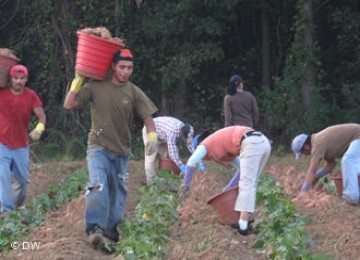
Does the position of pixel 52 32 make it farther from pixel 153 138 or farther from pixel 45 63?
pixel 153 138

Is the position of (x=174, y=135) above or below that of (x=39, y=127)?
below

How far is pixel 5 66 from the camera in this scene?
835 cm

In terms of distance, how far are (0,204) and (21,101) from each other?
3.86ft

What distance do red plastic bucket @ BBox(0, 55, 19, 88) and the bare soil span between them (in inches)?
54.7

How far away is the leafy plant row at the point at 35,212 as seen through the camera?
7324 millimetres

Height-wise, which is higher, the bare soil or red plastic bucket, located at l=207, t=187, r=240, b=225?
red plastic bucket, located at l=207, t=187, r=240, b=225

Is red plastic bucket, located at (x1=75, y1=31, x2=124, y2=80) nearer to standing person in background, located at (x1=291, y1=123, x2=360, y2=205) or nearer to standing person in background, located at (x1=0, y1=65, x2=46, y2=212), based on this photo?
standing person in background, located at (x1=0, y1=65, x2=46, y2=212)

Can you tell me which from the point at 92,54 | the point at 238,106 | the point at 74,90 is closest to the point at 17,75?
the point at 74,90

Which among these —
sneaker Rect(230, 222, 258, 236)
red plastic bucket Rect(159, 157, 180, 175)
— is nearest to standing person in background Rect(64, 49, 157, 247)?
sneaker Rect(230, 222, 258, 236)

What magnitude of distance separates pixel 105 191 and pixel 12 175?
219 centimetres

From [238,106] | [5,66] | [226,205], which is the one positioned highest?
[5,66]

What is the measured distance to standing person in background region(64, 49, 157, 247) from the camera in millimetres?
6953

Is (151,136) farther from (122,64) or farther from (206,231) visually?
Answer: (206,231)

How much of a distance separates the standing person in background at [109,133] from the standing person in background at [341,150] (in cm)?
221
